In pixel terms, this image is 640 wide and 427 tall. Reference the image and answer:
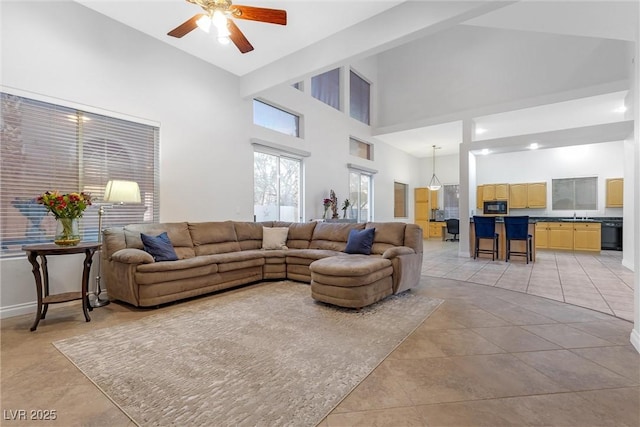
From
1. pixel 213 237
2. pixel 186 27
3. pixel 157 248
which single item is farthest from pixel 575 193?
pixel 157 248

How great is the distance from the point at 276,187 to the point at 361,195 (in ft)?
11.1

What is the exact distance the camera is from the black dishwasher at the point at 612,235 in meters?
7.46

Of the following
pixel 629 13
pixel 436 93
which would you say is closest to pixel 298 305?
pixel 629 13

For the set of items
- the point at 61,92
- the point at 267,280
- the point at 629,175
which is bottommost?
the point at 267,280

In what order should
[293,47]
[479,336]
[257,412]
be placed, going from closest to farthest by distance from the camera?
[257,412]
[479,336]
[293,47]

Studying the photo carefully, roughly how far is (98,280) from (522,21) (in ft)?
24.0

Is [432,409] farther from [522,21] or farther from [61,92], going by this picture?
[522,21]

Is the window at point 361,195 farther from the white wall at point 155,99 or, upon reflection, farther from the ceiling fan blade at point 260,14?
the ceiling fan blade at point 260,14

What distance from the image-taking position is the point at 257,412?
1.53 meters

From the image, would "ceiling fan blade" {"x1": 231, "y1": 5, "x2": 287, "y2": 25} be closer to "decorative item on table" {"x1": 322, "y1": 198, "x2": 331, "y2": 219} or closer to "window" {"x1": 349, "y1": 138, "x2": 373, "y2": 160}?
"decorative item on table" {"x1": 322, "y1": 198, "x2": 331, "y2": 219}

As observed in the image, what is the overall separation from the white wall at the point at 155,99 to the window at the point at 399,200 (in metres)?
4.40

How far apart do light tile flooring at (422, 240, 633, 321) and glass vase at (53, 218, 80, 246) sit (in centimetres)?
479

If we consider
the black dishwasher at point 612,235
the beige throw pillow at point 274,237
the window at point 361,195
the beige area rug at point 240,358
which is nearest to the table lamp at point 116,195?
the beige area rug at point 240,358

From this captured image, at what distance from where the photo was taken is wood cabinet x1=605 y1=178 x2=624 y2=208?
7574mm
